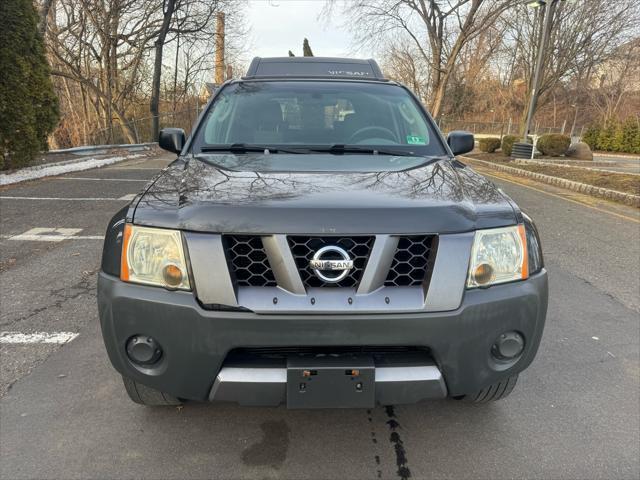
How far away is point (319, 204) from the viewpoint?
71.7 inches

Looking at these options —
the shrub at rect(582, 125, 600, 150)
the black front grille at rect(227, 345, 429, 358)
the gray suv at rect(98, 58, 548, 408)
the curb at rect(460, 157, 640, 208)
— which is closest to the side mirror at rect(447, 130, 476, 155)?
the gray suv at rect(98, 58, 548, 408)

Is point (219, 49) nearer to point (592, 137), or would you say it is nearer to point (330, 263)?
point (330, 263)

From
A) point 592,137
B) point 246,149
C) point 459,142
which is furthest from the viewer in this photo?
point 592,137

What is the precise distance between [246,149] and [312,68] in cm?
185

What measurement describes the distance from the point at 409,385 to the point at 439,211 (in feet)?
2.31

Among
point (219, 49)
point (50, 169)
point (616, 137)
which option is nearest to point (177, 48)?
point (219, 49)

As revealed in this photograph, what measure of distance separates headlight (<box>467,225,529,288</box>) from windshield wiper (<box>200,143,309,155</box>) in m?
1.31

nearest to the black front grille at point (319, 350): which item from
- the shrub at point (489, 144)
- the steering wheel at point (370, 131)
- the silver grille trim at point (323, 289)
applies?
the silver grille trim at point (323, 289)

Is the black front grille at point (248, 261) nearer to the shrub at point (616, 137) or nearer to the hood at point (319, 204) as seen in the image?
the hood at point (319, 204)

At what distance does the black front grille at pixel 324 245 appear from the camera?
1.80m

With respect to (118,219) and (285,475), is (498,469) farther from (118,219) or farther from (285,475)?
(118,219)

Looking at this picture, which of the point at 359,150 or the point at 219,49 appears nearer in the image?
the point at 359,150

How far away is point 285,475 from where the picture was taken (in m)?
2.01

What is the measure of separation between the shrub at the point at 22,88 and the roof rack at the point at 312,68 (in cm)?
701
